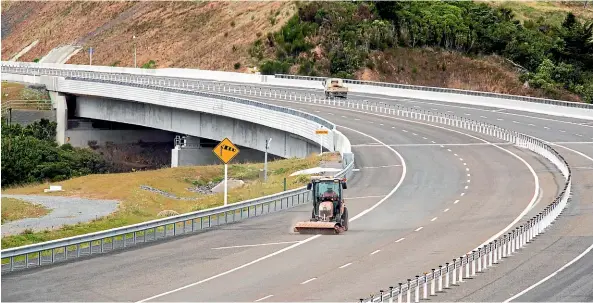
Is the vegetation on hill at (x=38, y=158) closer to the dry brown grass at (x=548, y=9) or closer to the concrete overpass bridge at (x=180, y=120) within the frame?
the concrete overpass bridge at (x=180, y=120)

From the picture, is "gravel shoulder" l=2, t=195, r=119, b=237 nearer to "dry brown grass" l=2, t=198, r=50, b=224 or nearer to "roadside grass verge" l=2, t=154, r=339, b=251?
"dry brown grass" l=2, t=198, r=50, b=224

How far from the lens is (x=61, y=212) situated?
2176 inches

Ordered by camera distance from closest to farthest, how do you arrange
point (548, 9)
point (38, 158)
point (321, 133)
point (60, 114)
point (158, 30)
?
point (321, 133), point (38, 158), point (60, 114), point (548, 9), point (158, 30)

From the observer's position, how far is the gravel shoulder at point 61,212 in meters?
50.2

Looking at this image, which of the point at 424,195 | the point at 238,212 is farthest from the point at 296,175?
the point at 238,212

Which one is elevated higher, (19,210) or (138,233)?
(138,233)

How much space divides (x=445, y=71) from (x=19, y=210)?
8700 cm

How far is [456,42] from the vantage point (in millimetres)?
142750

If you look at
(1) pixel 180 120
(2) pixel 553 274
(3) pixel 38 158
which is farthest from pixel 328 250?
(1) pixel 180 120

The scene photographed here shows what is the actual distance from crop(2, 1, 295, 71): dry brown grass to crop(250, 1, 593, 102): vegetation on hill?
6021 mm

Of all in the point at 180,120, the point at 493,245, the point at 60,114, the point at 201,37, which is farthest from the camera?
the point at 201,37

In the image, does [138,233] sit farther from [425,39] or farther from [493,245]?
[425,39]

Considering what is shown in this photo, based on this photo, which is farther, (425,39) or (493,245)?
(425,39)

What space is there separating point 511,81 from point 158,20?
60176 millimetres
